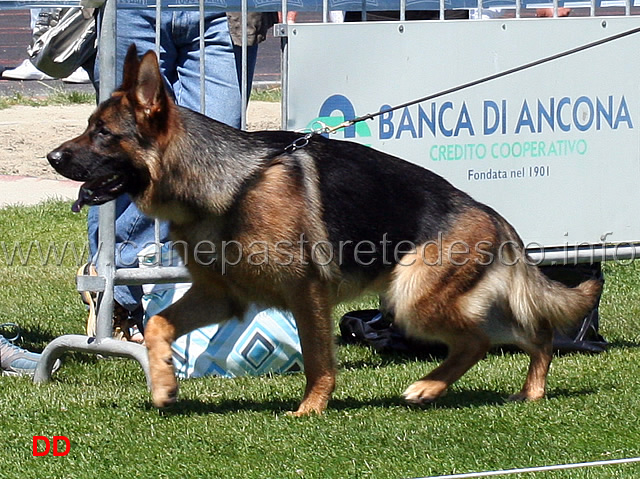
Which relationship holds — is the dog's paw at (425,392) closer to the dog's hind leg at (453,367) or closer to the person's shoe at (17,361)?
the dog's hind leg at (453,367)

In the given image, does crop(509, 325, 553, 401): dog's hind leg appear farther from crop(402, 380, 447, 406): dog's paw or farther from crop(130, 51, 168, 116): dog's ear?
crop(130, 51, 168, 116): dog's ear

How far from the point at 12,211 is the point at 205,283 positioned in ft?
16.8

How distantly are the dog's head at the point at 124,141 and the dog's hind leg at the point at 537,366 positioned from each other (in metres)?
1.98

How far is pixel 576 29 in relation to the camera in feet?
19.1

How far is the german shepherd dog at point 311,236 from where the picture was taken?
4.36m

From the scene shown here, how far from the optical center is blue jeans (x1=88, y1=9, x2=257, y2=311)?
19.1 ft

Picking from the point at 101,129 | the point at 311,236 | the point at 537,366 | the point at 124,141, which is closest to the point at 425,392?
the point at 537,366

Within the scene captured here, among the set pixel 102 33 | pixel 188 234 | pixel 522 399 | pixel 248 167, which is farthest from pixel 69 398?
pixel 522 399

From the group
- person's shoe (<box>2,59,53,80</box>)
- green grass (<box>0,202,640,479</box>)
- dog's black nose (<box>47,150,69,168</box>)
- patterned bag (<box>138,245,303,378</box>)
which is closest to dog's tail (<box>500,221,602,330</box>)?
green grass (<box>0,202,640,479</box>)

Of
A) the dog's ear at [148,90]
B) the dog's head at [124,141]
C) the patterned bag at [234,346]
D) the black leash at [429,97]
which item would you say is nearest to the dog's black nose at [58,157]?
the dog's head at [124,141]

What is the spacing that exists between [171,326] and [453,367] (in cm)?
129

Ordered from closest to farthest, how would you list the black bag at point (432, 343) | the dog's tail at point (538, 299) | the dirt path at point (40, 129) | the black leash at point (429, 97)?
the black leash at point (429, 97), the dog's tail at point (538, 299), the black bag at point (432, 343), the dirt path at point (40, 129)

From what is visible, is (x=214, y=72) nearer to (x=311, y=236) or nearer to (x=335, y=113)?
(x=335, y=113)

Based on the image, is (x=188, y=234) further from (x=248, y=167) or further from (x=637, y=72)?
(x=637, y=72)
